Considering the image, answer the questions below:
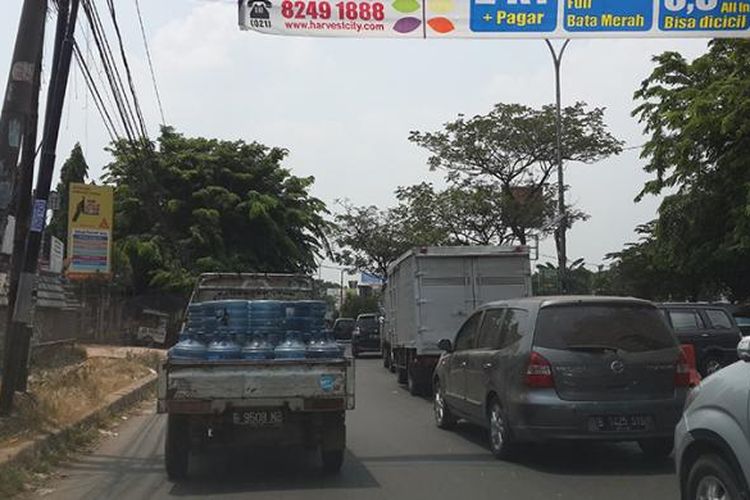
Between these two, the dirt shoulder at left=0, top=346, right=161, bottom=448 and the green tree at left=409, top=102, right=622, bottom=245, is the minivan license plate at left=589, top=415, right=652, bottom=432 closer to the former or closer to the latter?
the dirt shoulder at left=0, top=346, right=161, bottom=448

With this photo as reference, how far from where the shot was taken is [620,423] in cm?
856

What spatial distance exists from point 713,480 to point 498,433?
13.7 ft

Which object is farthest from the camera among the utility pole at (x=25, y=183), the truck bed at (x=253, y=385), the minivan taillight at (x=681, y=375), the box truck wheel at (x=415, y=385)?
the box truck wheel at (x=415, y=385)

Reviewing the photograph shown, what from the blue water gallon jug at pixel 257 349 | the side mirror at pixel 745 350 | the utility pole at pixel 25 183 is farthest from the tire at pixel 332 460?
the side mirror at pixel 745 350

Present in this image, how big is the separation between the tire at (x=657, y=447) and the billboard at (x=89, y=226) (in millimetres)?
17636

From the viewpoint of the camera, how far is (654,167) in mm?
25500

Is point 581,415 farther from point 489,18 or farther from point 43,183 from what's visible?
point 43,183

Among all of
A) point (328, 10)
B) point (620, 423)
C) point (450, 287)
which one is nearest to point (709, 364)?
point (450, 287)

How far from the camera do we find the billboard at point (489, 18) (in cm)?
978

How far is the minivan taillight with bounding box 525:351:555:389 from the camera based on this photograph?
8648 mm

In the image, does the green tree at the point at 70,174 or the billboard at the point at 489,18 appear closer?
the billboard at the point at 489,18

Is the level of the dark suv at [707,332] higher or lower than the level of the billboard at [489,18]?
lower

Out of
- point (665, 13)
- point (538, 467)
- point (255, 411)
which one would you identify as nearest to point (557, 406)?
point (538, 467)

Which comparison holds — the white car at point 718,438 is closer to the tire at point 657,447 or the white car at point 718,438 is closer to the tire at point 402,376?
the tire at point 657,447
